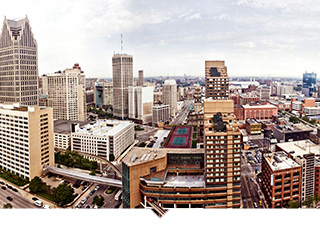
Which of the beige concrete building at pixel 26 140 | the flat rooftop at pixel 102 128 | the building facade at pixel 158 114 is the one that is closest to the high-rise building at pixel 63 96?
the flat rooftop at pixel 102 128

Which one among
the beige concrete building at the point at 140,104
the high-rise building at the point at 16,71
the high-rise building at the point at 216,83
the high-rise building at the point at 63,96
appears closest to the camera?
the high-rise building at the point at 216,83

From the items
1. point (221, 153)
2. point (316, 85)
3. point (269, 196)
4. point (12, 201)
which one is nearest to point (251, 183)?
point (269, 196)

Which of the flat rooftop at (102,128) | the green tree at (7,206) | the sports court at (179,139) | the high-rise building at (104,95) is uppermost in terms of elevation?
Result: the high-rise building at (104,95)

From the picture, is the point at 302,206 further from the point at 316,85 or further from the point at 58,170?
the point at 58,170

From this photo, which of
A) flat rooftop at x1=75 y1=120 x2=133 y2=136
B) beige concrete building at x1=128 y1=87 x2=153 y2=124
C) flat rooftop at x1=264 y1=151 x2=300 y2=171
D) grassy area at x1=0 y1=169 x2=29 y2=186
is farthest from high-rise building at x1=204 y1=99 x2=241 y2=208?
beige concrete building at x1=128 y1=87 x2=153 y2=124

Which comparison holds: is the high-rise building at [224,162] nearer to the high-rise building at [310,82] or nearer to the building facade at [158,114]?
the high-rise building at [310,82]

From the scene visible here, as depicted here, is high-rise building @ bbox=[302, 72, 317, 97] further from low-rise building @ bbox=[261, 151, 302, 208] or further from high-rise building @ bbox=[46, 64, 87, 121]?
high-rise building @ bbox=[46, 64, 87, 121]
